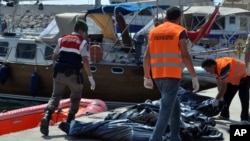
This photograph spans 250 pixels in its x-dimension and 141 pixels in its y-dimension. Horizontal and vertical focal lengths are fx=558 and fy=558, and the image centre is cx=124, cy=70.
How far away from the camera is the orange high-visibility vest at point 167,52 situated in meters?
6.25

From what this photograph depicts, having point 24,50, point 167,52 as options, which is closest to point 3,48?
point 24,50

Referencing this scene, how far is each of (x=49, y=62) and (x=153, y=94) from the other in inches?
137

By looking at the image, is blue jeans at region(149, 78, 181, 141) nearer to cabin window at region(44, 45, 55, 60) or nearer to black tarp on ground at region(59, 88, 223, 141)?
black tarp on ground at region(59, 88, 223, 141)

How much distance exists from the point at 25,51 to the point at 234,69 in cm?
1067

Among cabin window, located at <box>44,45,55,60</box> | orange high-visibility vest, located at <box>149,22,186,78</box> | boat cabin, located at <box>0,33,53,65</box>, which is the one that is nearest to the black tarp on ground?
orange high-visibility vest, located at <box>149,22,186,78</box>

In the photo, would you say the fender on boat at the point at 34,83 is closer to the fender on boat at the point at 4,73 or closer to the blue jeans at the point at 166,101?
the fender on boat at the point at 4,73

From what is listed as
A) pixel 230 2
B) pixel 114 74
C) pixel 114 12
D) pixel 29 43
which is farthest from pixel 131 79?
pixel 230 2

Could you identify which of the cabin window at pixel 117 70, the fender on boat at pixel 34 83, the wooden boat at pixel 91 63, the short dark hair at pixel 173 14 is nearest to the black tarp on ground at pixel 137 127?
the short dark hair at pixel 173 14

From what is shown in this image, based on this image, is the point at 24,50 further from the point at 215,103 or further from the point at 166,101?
the point at 166,101

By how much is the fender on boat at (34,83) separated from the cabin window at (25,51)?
938mm

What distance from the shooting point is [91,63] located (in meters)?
15.9

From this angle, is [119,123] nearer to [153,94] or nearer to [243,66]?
[243,66]

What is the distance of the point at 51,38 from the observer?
16938 mm

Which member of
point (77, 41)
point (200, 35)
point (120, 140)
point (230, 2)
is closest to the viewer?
point (120, 140)
